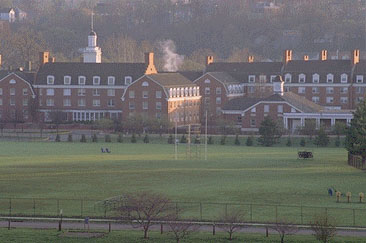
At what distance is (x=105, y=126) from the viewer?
116m

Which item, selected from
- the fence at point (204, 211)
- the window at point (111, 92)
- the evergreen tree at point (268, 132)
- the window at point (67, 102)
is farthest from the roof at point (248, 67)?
the fence at point (204, 211)

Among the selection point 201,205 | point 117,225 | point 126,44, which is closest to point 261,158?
point 201,205

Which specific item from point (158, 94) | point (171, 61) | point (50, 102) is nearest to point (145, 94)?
point (158, 94)

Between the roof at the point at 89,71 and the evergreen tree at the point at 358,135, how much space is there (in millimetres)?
46872

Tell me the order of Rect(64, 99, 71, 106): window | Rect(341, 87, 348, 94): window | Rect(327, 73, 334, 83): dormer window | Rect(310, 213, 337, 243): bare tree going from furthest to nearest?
Rect(327, 73, 334, 83): dormer window
Rect(341, 87, 348, 94): window
Rect(64, 99, 71, 106): window
Rect(310, 213, 337, 243): bare tree

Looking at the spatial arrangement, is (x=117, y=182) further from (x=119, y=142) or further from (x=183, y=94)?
(x=183, y=94)

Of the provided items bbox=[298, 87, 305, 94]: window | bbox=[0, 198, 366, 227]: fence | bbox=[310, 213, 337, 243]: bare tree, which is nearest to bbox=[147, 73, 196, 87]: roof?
bbox=[298, 87, 305, 94]: window

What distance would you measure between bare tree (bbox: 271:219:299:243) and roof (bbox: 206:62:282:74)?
289 ft

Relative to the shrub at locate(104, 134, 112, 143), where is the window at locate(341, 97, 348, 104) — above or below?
above

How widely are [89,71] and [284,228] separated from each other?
84586 mm

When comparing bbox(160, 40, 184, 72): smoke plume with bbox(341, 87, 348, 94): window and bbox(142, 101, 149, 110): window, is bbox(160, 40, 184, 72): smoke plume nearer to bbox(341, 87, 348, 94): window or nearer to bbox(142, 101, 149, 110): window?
bbox(341, 87, 348, 94): window

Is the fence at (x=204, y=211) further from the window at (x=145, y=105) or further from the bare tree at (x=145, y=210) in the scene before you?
the window at (x=145, y=105)

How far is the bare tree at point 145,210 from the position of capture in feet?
163

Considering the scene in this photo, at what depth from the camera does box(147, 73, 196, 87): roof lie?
406 feet
